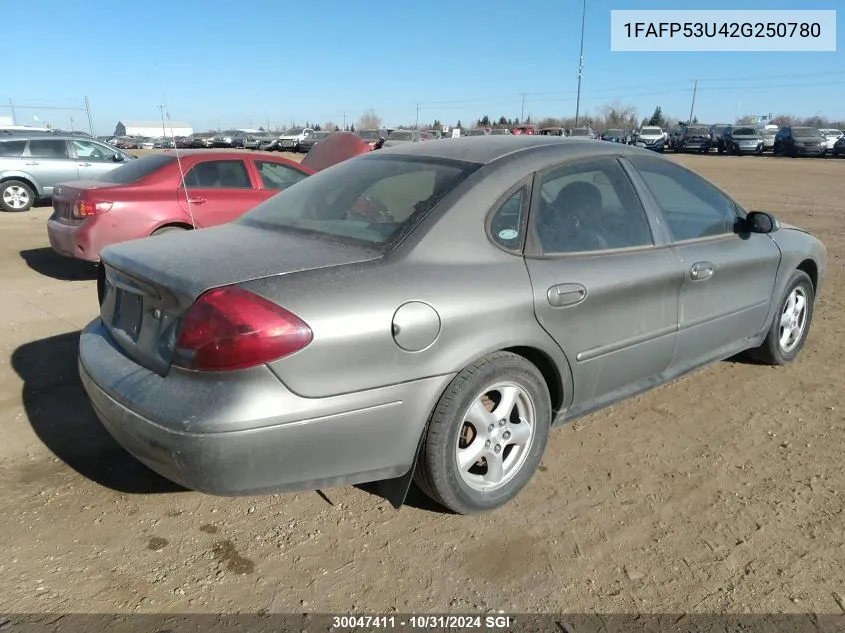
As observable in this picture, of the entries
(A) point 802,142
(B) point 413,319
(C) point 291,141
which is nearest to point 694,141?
(A) point 802,142

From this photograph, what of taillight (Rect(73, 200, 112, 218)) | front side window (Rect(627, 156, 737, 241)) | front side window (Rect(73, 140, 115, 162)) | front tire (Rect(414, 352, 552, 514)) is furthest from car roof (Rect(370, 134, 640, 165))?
front side window (Rect(73, 140, 115, 162))

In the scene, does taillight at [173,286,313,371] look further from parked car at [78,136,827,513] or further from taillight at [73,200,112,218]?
taillight at [73,200,112,218]

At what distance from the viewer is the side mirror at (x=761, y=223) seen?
12.9ft

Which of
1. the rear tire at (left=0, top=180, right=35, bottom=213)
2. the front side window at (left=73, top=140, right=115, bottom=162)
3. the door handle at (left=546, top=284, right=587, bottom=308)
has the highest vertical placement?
the front side window at (left=73, top=140, right=115, bottom=162)

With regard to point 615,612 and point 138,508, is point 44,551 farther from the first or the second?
point 615,612

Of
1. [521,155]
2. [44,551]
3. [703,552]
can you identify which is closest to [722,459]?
[703,552]

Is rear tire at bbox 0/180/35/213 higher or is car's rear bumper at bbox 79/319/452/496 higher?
car's rear bumper at bbox 79/319/452/496

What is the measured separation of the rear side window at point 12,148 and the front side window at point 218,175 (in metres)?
8.46

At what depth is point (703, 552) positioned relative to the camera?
2.62 meters

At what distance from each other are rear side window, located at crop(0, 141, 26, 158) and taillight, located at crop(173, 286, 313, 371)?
13495mm

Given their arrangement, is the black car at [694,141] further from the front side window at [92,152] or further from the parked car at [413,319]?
the parked car at [413,319]

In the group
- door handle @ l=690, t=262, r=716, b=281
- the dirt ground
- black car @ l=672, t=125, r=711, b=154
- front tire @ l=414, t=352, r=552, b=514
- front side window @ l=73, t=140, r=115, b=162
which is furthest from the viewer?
black car @ l=672, t=125, r=711, b=154

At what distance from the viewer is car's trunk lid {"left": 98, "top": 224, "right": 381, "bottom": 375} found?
239 centimetres

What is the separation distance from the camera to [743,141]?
3603cm
